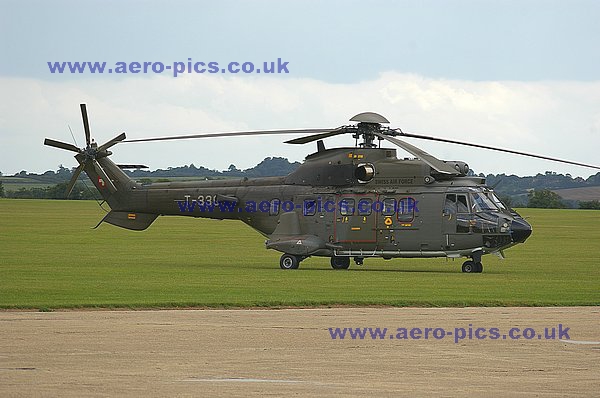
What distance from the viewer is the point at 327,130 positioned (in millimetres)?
33188

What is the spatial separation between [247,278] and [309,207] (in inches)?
226

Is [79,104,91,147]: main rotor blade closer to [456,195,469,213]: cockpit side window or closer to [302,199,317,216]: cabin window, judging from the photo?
[302,199,317,216]: cabin window

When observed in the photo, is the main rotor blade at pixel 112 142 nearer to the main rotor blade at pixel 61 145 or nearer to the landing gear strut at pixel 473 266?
the main rotor blade at pixel 61 145

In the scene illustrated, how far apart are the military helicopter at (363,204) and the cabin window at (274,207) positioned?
0.03 metres

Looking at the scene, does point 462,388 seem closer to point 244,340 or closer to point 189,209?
point 244,340

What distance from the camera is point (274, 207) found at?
37094 mm

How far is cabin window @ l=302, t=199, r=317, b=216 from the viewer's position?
36.3 meters

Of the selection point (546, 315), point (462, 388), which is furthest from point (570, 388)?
point (546, 315)

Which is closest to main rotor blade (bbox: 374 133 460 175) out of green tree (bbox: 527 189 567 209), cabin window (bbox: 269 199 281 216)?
cabin window (bbox: 269 199 281 216)

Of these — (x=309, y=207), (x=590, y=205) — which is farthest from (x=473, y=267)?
(x=590, y=205)

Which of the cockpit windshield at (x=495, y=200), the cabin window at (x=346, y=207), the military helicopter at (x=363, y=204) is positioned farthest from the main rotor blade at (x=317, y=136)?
the cockpit windshield at (x=495, y=200)

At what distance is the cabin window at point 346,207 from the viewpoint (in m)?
35.7

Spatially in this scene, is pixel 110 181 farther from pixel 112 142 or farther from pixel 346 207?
pixel 346 207

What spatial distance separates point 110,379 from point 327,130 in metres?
20.2
